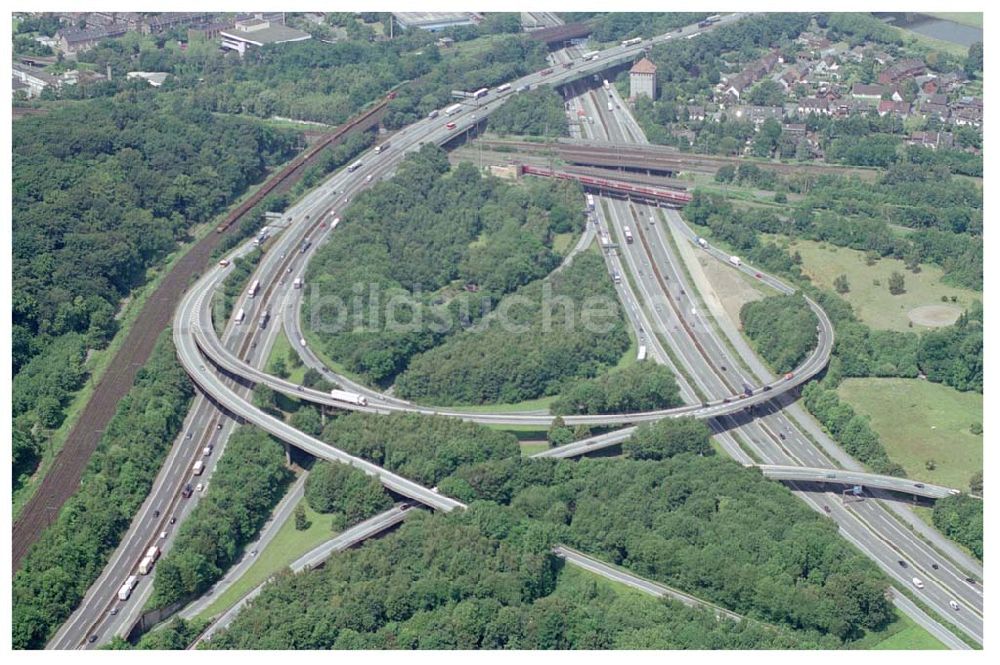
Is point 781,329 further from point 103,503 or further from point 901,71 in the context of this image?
point 901,71

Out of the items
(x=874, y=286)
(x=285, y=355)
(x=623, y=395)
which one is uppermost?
(x=874, y=286)

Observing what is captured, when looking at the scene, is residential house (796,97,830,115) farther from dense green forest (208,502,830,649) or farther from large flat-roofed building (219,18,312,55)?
dense green forest (208,502,830,649)

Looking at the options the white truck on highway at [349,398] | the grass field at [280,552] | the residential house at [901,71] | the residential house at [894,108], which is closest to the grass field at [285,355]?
the white truck on highway at [349,398]

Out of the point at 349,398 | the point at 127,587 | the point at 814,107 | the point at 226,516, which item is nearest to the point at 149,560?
the point at 127,587

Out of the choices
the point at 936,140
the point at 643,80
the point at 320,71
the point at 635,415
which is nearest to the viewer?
the point at 635,415

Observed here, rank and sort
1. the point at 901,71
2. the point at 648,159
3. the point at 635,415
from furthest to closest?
the point at 901,71 → the point at 648,159 → the point at 635,415

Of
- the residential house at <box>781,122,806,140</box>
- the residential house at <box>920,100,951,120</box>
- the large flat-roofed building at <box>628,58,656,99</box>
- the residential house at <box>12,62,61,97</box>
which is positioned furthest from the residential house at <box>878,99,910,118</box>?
the residential house at <box>12,62,61,97</box>

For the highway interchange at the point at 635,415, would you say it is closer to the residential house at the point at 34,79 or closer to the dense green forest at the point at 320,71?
the dense green forest at the point at 320,71

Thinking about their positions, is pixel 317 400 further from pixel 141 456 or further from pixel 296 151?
pixel 296 151
